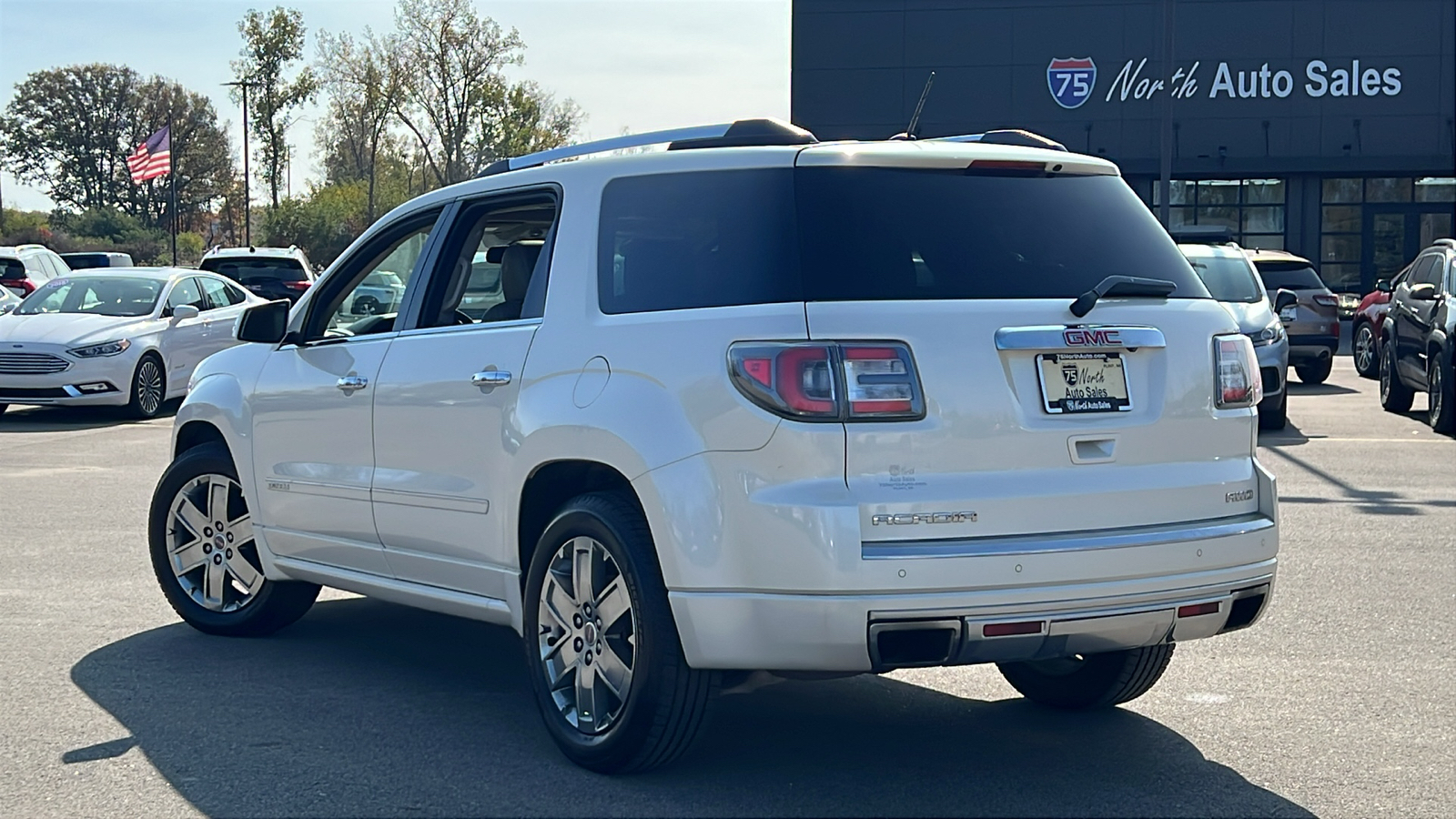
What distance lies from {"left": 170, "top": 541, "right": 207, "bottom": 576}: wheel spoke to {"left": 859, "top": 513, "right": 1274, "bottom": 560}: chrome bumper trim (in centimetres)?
369

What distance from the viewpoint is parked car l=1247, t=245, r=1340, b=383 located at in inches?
786

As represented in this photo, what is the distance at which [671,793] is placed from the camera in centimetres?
464

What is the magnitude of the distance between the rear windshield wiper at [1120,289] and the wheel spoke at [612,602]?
147cm

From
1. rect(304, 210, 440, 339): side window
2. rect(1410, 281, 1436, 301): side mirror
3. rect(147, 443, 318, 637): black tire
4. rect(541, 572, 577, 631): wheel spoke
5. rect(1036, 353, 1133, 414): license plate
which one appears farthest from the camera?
rect(1410, 281, 1436, 301): side mirror

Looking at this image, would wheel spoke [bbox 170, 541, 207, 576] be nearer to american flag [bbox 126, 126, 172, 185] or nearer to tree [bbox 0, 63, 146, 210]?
american flag [bbox 126, 126, 172, 185]

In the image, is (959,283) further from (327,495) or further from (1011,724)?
(327,495)

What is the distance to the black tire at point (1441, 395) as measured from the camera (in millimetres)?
14656

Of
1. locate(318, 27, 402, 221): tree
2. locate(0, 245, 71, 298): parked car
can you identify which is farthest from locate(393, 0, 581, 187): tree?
locate(0, 245, 71, 298): parked car

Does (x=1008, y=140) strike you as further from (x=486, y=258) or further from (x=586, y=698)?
(x=586, y=698)

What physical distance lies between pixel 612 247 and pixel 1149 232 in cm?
161

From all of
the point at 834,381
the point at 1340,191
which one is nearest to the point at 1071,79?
the point at 1340,191

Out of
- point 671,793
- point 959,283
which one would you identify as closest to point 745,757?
point 671,793

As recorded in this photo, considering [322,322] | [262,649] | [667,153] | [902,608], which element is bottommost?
[262,649]

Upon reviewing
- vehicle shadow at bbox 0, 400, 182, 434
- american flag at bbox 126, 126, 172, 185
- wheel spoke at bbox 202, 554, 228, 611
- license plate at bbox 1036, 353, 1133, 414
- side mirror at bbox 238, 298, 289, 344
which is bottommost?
vehicle shadow at bbox 0, 400, 182, 434
